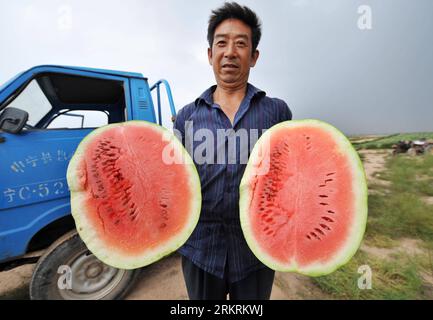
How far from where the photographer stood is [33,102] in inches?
82.7

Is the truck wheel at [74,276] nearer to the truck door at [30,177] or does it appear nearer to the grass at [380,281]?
the truck door at [30,177]

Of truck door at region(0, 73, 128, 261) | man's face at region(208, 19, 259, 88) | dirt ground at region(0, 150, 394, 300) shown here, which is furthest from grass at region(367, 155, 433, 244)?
truck door at region(0, 73, 128, 261)

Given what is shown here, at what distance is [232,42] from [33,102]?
2.37m

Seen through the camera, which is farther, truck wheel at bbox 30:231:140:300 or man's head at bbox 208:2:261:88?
truck wheel at bbox 30:231:140:300

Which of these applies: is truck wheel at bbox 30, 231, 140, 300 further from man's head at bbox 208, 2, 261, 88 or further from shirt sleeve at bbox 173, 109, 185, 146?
man's head at bbox 208, 2, 261, 88

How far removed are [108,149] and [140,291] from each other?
204 cm

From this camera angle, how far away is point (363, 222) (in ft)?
3.23

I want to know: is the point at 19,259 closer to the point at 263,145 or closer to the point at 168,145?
Result: the point at 168,145

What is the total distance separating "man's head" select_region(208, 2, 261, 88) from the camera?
119cm

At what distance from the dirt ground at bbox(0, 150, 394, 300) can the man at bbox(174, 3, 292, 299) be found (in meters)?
1.29

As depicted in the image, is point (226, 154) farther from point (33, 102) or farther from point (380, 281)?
point (380, 281)

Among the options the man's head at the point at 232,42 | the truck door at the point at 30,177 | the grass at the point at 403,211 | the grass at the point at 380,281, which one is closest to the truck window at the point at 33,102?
the truck door at the point at 30,177

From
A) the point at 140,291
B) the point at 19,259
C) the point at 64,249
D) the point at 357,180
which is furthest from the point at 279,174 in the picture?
the point at 19,259

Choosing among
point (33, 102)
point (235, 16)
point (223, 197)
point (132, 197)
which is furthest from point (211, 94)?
point (33, 102)
